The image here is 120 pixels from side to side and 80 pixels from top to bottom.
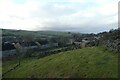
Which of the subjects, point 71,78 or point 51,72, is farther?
point 51,72

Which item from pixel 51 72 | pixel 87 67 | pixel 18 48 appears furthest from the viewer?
pixel 18 48

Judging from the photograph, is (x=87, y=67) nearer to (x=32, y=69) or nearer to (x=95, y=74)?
(x=95, y=74)

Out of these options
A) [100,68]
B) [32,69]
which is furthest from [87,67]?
[32,69]

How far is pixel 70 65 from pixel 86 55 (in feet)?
24.2

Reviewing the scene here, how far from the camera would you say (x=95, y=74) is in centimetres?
4722

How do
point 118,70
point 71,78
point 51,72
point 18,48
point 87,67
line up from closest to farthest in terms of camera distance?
1. point 118,70
2. point 71,78
3. point 87,67
4. point 51,72
5. point 18,48

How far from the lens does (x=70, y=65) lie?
56.7 m

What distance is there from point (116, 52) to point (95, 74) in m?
10.7

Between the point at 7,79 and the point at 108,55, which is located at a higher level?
the point at 108,55

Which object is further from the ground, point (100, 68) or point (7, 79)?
point (100, 68)

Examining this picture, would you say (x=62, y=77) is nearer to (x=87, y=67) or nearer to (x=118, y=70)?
(x=87, y=67)

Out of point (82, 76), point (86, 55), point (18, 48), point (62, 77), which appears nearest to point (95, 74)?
point (82, 76)

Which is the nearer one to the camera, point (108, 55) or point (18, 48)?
point (108, 55)

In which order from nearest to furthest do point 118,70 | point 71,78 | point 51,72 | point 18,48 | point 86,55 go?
point 118,70, point 71,78, point 51,72, point 86,55, point 18,48
